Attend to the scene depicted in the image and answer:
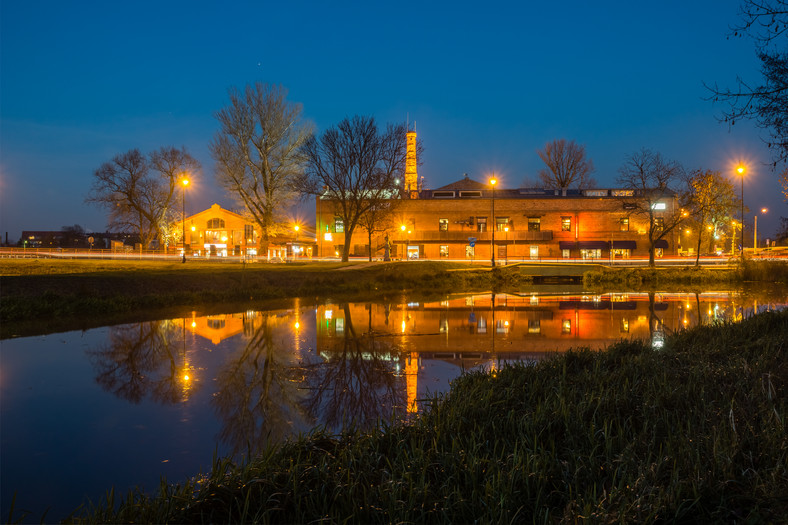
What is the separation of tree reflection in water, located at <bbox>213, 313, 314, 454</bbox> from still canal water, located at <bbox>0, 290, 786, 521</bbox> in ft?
0.09

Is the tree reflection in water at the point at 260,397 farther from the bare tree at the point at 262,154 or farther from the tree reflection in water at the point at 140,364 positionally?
the bare tree at the point at 262,154

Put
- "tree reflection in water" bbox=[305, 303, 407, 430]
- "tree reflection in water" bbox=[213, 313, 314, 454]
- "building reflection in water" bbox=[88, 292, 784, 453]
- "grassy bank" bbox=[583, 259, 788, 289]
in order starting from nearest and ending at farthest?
"tree reflection in water" bbox=[213, 313, 314, 454] < "tree reflection in water" bbox=[305, 303, 407, 430] < "building reflection in water" bbox=[88, 292, 784, 453] < "grassy bank" bbox=[583, 259, 788, 289]

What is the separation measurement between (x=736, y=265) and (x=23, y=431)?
4237cm

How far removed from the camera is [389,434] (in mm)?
5094

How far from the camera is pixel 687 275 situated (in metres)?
35.3

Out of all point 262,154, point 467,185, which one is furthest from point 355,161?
point 467,185

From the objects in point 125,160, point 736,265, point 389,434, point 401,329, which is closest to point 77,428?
point 389,434

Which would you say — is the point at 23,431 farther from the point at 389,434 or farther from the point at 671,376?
the point at 671,376

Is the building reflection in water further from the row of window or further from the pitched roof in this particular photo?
the pitched roof

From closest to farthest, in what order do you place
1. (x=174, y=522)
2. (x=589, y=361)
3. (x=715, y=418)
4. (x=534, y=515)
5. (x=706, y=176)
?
(x=534, y=515), (x=174, y=522), (x=715, y=418), (x=589, y=361), (x=706, y=176)

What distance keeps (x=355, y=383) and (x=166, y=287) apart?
47.3 ft

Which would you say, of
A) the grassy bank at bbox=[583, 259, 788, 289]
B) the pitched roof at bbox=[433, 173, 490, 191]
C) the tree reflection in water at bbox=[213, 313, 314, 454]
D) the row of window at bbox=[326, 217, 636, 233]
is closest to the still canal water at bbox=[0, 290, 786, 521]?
the tree reflection in water at bbox=[213, 313, 314, 454]

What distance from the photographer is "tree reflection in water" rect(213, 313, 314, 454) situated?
609 cm

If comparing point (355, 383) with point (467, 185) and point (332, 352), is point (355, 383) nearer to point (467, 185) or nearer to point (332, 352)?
point (332, 352)
